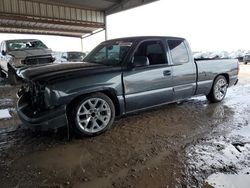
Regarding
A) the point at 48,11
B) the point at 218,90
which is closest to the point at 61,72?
the point at 218,90

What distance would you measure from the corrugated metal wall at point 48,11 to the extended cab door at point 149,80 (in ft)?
44.5

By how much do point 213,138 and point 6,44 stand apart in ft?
31.1

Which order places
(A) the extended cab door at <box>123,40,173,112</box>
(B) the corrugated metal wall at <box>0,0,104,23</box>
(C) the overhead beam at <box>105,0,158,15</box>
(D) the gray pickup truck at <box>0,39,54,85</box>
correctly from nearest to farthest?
(A) the extended cab door at <box>123,40,173,112</box>, (D) the gray pickup truck at <box>0,39,54,85</box>, (C) the overhead beam at <box>105,0,158,15</box>, (B) the corrugated metal wall at <box>0,0,104,23</box>

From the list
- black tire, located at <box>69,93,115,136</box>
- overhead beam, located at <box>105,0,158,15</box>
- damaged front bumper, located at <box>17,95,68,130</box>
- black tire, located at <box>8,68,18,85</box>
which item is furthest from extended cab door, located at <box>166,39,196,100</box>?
overhead beam, located at <box>105,0,158,15</box>

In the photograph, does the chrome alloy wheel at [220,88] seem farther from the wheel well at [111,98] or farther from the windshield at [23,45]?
the windshield at [23,45]

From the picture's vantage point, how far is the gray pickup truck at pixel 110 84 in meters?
3.71

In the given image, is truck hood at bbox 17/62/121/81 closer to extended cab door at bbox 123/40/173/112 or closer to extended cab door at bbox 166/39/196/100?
extended cab door at bbox 123/40/173/112

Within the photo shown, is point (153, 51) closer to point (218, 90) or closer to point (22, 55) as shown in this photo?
point (218, 90)

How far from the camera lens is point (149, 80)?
4594mm

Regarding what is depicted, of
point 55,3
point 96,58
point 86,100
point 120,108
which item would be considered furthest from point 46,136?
point 55,3

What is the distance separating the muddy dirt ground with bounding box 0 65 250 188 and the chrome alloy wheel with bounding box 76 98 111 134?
183 mm

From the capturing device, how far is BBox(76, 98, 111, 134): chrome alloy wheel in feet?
12.9

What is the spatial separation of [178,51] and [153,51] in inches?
25.6

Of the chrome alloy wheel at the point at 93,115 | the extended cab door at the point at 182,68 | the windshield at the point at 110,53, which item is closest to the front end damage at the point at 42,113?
the chrome alloy wheel at the point at 93,115
